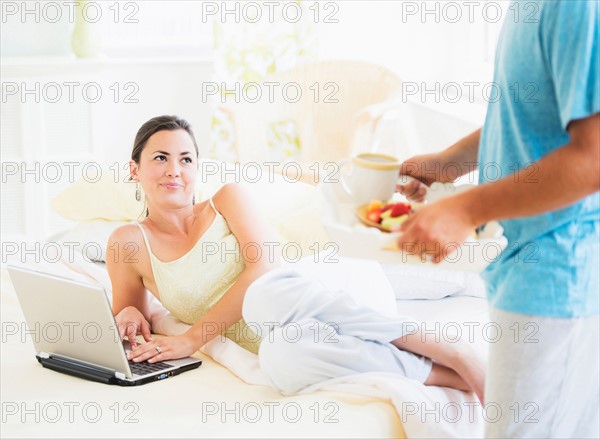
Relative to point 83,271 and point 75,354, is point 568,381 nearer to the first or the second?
point 75,354

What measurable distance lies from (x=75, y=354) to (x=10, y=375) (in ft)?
0.48

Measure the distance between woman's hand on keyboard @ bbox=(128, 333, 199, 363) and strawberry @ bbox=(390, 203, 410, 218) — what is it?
906mm

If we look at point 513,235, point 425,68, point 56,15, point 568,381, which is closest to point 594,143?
point 513,235

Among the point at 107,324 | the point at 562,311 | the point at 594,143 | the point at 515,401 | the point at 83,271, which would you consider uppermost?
the point at 594,143

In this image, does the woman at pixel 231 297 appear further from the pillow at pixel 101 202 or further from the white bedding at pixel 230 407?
the pillow at pixel 101 202


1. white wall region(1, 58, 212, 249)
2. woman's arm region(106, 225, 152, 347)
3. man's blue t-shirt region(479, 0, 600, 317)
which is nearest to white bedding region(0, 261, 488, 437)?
woman's arm region(106, 225, 152, 347)

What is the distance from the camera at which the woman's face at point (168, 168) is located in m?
2.33

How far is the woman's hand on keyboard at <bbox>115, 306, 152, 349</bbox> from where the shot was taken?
2.21 m

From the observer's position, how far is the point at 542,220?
1.30 m

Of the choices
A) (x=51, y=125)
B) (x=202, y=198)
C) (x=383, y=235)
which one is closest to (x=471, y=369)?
(x=383, y=235)

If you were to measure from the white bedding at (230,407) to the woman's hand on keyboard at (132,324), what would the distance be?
194mm

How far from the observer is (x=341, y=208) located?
146 centimetres

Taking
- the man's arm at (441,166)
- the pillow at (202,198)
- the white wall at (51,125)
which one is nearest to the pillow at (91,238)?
the pillow at (202,198)

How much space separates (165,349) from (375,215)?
0.90 meters
